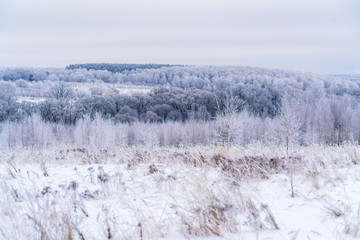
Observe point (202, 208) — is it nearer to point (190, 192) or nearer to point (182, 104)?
point (190, 192)

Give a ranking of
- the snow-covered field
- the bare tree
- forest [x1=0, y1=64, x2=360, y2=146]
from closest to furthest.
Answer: the snow-covered field → forest [x1=0, y1=64, x2=360, y2=146] → the bare tree

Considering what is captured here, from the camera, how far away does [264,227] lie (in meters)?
3.02

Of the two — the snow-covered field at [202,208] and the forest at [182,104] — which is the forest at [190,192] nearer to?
the snow-covered field at [202,208]

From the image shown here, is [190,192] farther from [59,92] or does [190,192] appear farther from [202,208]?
[59,92]

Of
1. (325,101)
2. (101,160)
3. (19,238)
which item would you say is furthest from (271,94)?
(19,238)

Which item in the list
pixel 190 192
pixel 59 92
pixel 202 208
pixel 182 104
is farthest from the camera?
pixel 182 104

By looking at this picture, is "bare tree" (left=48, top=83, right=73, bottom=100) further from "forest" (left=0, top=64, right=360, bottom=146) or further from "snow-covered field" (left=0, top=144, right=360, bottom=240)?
"snow-covered field" (left=0, top=144, right=360, bottom=240)

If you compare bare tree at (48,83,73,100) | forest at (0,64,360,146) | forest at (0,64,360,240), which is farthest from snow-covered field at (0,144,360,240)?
bare tree at (48,83,73,100)

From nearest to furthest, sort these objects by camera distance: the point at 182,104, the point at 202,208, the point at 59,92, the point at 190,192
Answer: the point at 202,208, the point at 190,192, the point at 59,92, the point at 182,104

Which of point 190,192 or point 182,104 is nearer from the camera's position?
point 190,192

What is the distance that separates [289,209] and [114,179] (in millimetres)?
2671

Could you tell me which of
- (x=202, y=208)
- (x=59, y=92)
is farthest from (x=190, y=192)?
(x=59, y=92)

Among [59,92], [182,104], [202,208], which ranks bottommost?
[182,104]

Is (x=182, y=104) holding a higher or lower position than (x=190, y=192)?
lower
